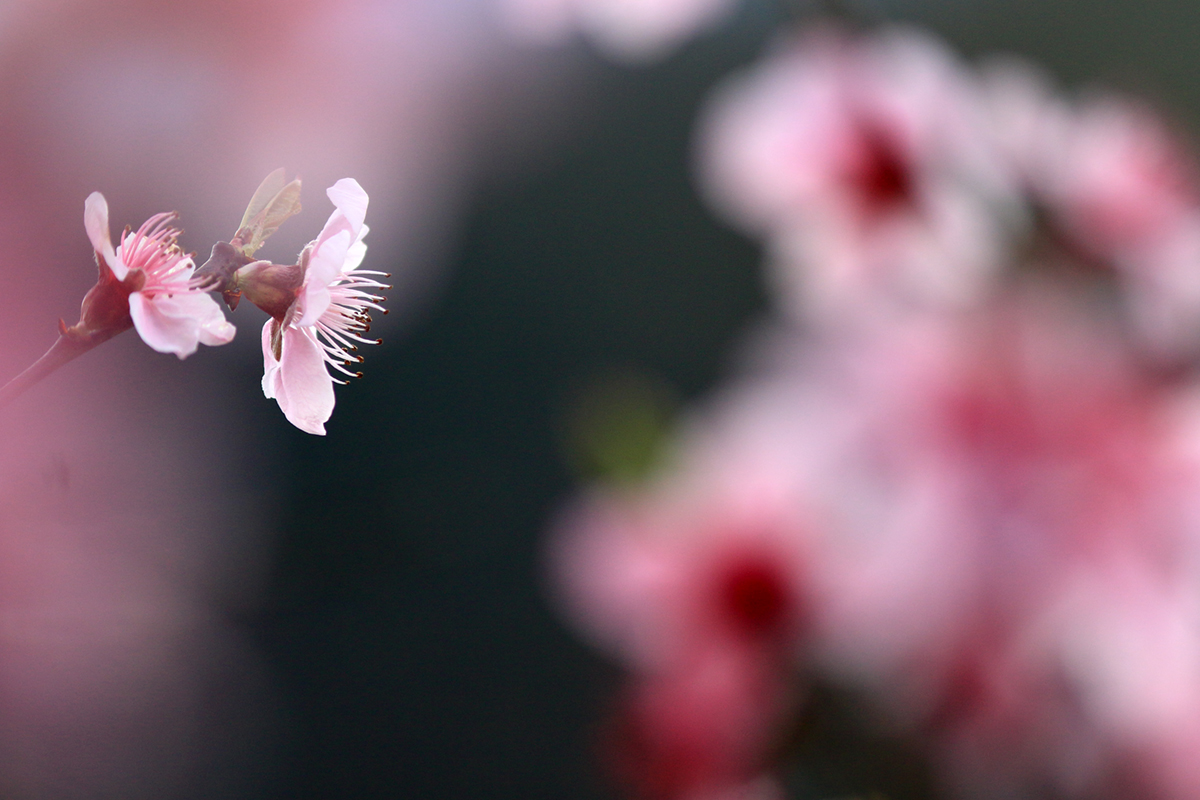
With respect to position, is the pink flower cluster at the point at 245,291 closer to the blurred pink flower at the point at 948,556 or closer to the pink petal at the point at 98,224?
the pink petal at the point at 98,224

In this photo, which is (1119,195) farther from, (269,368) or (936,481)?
(269,368)

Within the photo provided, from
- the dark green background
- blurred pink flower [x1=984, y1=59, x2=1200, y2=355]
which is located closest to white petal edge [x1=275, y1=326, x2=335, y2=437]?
blurred pink flower [x1=984, y1=59, x2=1200, y2=355]

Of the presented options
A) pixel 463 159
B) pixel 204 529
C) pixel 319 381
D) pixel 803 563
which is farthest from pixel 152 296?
pixel 463 159

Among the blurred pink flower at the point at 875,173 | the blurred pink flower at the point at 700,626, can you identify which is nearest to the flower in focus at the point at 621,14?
the blurred pink flower at the point at 875,173

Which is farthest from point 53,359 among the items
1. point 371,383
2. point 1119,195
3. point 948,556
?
point 371,383

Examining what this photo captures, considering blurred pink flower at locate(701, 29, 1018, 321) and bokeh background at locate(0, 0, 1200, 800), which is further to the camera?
bokeh background at locate(0, 0, 1200, 800)

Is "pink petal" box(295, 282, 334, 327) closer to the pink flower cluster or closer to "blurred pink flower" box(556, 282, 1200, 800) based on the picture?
the pink flower cluster
